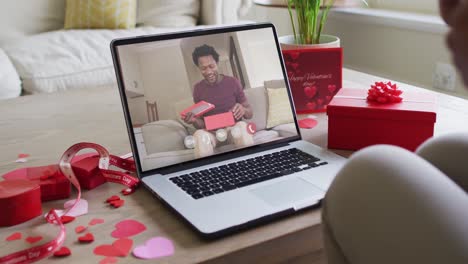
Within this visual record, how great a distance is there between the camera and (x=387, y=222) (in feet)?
1.42

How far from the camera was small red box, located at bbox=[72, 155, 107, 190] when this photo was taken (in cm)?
75

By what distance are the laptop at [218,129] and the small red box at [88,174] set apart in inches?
2.4

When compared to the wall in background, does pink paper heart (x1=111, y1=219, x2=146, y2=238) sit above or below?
above

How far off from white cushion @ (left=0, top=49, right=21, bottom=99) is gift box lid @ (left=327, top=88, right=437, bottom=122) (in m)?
1.28

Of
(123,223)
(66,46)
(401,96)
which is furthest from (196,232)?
(66,46)

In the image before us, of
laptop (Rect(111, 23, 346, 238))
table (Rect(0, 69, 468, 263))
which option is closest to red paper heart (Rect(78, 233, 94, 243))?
table (Rect(0, 69, 468, 263))

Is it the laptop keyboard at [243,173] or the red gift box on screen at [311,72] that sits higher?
the red gift box on screen at [311,72]

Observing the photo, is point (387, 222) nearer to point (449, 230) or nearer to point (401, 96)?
point (449, 230)

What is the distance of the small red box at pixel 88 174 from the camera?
748 millimetres

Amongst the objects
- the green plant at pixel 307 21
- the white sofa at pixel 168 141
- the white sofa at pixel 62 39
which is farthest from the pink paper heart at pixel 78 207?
the white sofa at pixel 62 39

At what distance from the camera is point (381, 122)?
87cm

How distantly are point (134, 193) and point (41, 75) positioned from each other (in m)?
1.28

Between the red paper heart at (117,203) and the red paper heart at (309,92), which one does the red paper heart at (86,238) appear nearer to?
the red paper heart at (117,203)

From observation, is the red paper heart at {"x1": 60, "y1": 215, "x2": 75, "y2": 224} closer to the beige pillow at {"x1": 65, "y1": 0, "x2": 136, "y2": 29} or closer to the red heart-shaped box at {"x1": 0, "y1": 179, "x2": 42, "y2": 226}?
the red heart-shaped box at {"x1": 0, "y1": 179, "x2": 42, "y2": 226}
